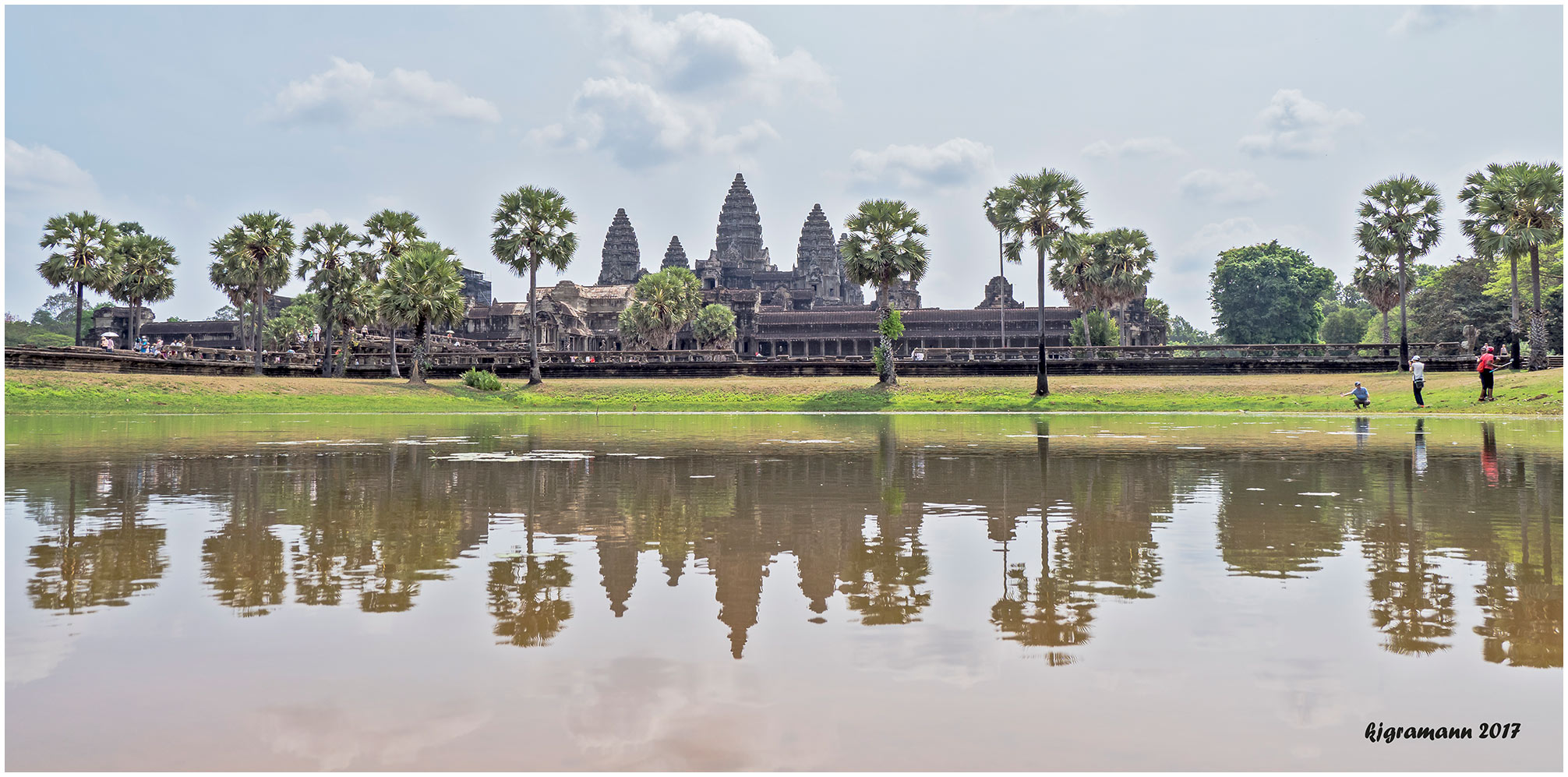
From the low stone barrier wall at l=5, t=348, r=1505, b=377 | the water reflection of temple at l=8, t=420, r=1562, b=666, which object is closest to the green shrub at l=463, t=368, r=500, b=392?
the low stone barrier wall at l=5, t=348, r=1505, b=377

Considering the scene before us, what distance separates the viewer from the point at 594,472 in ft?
55.6

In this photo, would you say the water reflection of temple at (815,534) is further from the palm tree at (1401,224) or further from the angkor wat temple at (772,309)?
the angkor wat temple at (772,309)

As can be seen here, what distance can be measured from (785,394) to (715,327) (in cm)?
6256

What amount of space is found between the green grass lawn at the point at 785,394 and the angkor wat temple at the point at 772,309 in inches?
1458

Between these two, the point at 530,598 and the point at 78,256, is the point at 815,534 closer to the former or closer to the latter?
the point at 530,598

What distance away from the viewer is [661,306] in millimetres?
95000

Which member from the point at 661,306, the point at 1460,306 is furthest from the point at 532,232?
the point at 1460,306

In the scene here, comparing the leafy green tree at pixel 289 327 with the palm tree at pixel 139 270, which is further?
the leafy green tree at pixel 289 327

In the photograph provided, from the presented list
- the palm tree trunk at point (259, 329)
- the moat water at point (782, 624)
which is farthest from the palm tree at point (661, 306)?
the moat water at point (782, 624)

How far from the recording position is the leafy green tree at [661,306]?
95.0 m

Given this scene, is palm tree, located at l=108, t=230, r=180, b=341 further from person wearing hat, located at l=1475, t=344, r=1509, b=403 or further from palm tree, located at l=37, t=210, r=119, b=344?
person wearing hat, located at l=1475, t=344, r=1509, b=403

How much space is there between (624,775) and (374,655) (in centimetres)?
218

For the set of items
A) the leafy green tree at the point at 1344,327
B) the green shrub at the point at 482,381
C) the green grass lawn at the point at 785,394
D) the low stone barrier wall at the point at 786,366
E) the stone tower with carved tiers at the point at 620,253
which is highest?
the stone tower with carved tiers at the point at 620,253

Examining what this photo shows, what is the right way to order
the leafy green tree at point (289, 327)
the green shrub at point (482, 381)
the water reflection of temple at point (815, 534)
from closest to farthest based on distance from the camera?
1. the water reflection of temple at point (815, 534)
2. the green shrub at point (482, 381)
3. the leafy green tree at point (289, 327)
